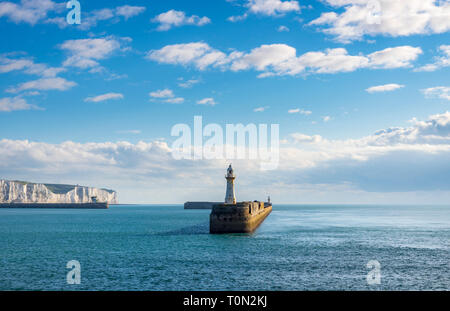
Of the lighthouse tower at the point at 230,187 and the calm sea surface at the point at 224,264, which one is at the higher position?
the lighthouse tower at the point at 230,187

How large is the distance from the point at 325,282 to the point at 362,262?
27.8ft

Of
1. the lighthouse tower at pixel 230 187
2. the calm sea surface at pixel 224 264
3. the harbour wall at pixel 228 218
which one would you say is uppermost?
→ the lighthouse tower at pixel 230 187

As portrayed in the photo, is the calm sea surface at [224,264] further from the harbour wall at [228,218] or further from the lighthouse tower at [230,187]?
the lighthouse tower at [230,187]

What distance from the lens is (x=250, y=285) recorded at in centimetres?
2155

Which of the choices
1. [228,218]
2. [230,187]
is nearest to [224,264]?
[228,218]

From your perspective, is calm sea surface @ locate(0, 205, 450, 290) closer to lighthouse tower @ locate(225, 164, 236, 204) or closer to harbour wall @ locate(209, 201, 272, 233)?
harbour wall @ locate(209, 201, 272, 233)

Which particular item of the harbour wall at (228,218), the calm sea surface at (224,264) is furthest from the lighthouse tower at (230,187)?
the calm sea surface at (224,264)

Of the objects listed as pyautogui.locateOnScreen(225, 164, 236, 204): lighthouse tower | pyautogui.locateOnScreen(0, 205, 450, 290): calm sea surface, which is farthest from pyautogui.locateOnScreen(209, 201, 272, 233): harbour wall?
pyautogui.locateOnScreen(225, 164, 236, 204): lighthouse tower

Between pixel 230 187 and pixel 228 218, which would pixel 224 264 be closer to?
pixel 228 218

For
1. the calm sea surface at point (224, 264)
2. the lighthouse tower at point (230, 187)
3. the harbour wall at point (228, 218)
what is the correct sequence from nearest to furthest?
the calm sea surface at point (224, 264), the harbour wall at point (228, 218), the lighthouse tower at point (230, 187)

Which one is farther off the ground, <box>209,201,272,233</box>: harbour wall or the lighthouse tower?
the lighthouse tower

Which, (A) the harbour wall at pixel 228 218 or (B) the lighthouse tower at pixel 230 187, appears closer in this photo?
(A) the harbour wall at pixel 228 218

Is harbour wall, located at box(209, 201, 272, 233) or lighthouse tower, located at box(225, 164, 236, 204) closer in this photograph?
harbour wall, located at box(209, 201, 272, 233)
